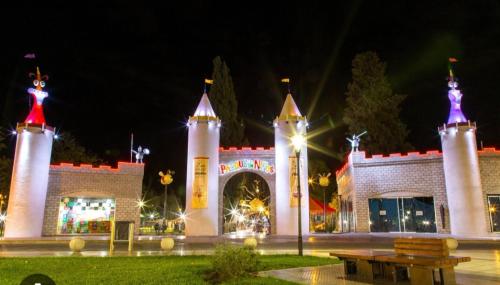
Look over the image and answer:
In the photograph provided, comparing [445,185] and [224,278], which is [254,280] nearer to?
[224,278]

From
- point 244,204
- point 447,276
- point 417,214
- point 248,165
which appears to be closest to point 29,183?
Answer: point 248,165

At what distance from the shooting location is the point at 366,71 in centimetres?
3700

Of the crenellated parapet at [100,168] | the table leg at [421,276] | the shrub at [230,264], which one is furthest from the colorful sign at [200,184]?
the table leg at [421,276]

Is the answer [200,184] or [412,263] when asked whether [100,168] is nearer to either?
[200,184]

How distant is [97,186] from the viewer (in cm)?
2659

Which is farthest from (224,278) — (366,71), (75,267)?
(366,71)

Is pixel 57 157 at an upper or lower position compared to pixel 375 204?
upper

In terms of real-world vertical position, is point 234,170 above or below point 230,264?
above

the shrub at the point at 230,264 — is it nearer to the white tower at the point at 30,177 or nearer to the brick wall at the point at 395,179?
the brick wall at the point at 395,179

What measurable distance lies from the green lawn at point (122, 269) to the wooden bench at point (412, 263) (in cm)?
200

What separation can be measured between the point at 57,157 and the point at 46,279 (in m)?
38.4

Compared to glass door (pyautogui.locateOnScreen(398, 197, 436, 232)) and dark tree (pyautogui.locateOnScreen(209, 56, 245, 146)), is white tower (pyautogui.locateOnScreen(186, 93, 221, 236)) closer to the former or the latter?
dark tree (pyautogui.locateOnScreen(209, 56, 245, 146))

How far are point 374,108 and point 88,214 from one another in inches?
1019

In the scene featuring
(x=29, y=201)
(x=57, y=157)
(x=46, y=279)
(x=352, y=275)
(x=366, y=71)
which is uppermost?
(x=366, y=71)
